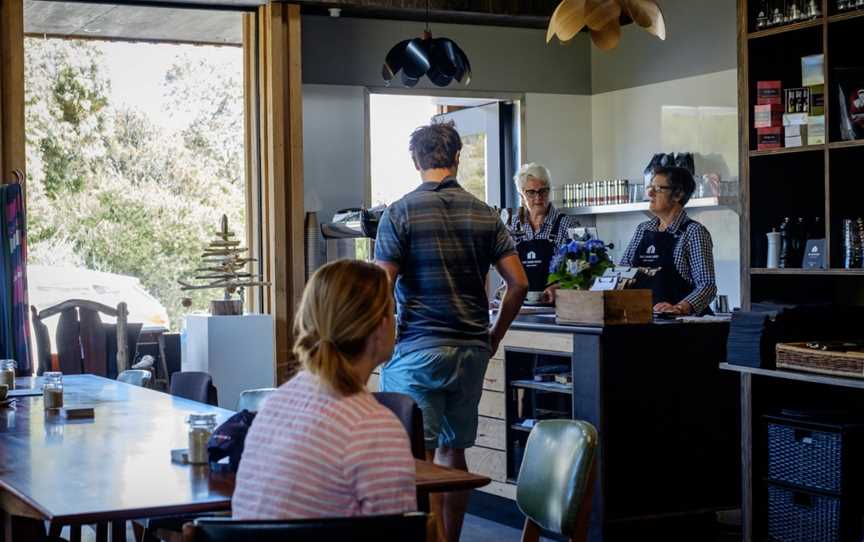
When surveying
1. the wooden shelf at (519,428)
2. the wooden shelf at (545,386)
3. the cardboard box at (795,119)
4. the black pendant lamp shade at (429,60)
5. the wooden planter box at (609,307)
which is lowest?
the wooden shelf at (519,428)

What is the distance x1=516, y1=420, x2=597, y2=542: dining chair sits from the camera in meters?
2.77

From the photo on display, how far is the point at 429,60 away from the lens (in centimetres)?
770

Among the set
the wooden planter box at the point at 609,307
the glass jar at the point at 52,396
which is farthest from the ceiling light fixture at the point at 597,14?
the glass jar at the point at 52,396

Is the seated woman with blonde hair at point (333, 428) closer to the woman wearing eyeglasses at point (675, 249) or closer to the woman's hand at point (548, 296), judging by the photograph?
the woman wearing eyeglasses at point (675, 249)

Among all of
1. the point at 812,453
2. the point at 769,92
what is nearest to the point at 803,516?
the point at 812,453

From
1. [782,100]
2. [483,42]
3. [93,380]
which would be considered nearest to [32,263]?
[93,380]

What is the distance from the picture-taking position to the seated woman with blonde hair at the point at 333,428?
2072mm

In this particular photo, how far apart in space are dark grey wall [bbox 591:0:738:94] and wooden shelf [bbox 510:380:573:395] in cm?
339

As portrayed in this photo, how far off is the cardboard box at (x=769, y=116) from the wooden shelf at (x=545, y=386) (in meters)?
1.45

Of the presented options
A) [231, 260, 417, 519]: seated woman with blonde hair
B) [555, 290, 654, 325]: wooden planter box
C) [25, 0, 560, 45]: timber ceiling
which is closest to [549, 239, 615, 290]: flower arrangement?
[555, 290, 654, 325]: wooden planter box

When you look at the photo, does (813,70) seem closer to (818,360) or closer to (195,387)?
(818,360)

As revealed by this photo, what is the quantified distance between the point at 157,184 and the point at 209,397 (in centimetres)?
442

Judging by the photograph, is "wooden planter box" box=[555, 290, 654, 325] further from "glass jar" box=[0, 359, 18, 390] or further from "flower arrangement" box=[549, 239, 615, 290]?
"glass jar" box=[0, 359, 18, 390]

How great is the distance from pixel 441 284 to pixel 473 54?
5.06 meters
